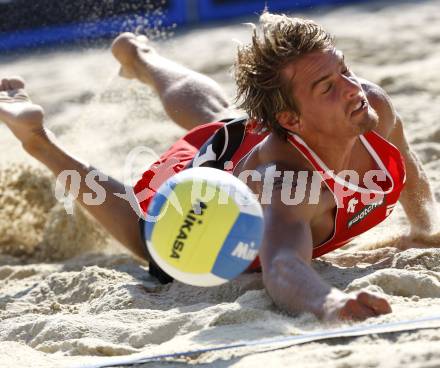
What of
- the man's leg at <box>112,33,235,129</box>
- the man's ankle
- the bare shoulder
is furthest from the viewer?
the man's leg at <box>112,33,235,129</box>

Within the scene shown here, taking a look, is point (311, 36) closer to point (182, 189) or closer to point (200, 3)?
point (182, 189)

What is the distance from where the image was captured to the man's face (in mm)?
2752

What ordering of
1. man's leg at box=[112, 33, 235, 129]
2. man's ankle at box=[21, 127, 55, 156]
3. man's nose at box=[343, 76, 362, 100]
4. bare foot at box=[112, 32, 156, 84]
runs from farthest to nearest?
bare foot at box=[112, 32, 156, 84] < man's leg at box=[112, 33, 235, 129] < man's ankle at box=[21, 127, 55, 156] < man's nose at box=[343, 76, 362, 100]

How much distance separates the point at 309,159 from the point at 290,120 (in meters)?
0.14

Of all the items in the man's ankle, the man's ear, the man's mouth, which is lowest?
the man's ankle

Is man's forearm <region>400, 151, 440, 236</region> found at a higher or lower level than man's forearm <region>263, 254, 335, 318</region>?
lower

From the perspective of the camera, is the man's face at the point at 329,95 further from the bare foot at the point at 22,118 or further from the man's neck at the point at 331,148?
the bare foot at the point at 22,118

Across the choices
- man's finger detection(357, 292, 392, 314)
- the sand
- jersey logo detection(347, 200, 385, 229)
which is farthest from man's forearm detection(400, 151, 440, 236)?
man's finger detection(357, 292, 392, 314)

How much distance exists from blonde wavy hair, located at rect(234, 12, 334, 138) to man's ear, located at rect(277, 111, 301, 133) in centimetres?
1

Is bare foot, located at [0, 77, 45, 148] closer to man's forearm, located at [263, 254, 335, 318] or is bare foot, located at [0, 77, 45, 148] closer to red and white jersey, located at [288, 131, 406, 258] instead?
red and white jersey, located at [288, 131, 406, 258]

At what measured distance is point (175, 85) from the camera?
4137mm

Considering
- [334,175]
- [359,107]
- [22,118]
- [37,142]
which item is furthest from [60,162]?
[359,107]

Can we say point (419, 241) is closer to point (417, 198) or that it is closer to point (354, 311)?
point (417, 198)

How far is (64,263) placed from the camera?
146 inches
